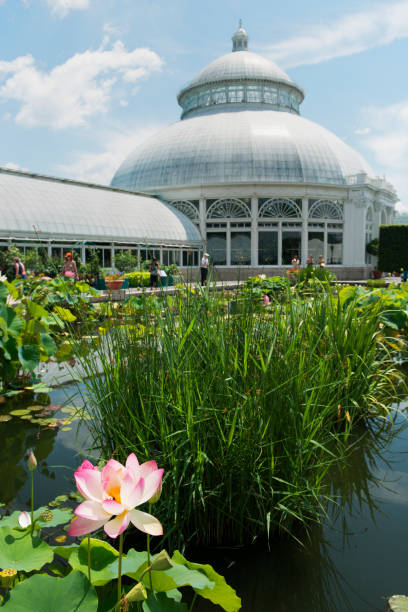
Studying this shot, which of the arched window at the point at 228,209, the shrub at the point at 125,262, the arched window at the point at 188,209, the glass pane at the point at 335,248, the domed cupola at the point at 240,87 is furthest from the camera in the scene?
the domed cupola at the point at 240,87

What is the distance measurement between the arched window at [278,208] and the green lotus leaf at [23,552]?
29.8 m

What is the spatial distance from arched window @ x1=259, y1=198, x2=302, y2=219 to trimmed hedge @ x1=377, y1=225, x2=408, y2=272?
646 cm

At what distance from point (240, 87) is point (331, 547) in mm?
38660

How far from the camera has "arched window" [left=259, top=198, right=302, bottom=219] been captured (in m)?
30.2

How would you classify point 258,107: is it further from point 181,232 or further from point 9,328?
point 9,328

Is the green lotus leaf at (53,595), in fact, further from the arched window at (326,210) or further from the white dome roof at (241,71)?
the white dome roof at (241,71)

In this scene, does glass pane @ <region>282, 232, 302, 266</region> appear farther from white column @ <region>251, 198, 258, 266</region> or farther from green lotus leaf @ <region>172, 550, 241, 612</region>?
green lotus leaf @ <region>172, 550, 241, 612</region>

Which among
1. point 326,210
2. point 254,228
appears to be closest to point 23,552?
point 254,228

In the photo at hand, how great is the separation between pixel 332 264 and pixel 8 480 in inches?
1213

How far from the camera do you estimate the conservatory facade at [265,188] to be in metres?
30.2

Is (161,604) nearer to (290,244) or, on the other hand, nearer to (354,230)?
(290,244)

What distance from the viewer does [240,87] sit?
3606cm

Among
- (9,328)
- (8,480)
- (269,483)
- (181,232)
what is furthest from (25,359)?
(181,232)

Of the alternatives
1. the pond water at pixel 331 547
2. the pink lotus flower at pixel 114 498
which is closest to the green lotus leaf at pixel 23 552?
the pink lotus flower at pixel 114 498
